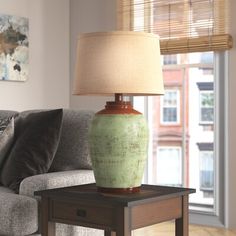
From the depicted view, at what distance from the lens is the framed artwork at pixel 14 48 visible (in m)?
4.47

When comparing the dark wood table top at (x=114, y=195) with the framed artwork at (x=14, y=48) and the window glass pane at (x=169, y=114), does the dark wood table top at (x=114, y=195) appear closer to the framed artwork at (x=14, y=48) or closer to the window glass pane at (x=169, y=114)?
the framed artwork at (x=14, y=48)

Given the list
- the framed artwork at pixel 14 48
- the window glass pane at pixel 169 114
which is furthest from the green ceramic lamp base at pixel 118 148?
the window glass pane at pixel 169 114

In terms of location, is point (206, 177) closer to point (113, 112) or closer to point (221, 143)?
point (221, 143)

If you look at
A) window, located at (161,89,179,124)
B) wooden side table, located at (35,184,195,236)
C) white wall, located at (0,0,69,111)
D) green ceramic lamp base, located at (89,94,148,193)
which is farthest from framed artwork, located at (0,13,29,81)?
green ceramic lamp base, located at (89,94,148,193)

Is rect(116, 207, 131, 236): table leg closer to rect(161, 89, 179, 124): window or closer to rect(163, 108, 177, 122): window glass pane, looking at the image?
rect(161, 89, 179, 124): window

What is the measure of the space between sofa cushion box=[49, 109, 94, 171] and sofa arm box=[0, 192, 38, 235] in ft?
1.62

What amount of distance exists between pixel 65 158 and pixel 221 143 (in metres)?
1.58

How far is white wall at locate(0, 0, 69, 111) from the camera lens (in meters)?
4.60

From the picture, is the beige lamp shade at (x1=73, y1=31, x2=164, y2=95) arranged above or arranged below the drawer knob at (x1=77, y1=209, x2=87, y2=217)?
above

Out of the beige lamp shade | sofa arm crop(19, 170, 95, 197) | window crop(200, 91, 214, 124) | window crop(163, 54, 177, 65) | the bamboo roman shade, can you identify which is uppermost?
the bamboo roman shade

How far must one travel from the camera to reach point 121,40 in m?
2.29

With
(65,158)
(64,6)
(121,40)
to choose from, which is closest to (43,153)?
(65,158)

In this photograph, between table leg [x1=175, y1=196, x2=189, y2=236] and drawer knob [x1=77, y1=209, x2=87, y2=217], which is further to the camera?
table leg [x1=175, y1=196, x2=189, y2=236]

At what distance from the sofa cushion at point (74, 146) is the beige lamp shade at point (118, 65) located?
2.56 ft
